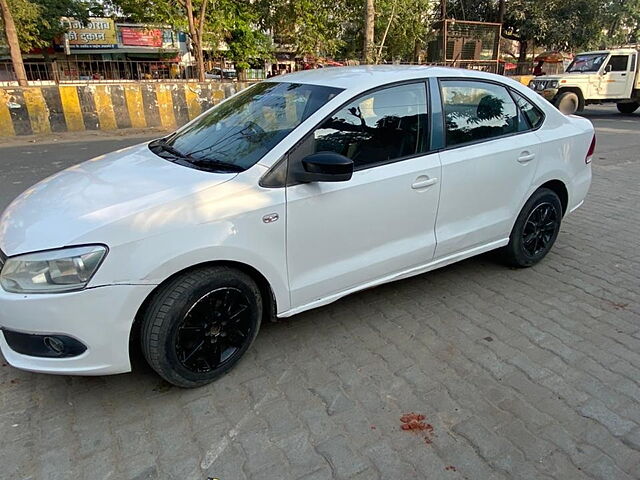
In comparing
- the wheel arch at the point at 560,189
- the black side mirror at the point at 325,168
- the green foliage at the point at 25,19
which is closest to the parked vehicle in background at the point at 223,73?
the green foliage at the point at 25,19

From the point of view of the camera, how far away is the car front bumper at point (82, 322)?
6.72ft

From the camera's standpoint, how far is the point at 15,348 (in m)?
2.23

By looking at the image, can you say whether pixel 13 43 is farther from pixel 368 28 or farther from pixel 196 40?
pixel 368 28

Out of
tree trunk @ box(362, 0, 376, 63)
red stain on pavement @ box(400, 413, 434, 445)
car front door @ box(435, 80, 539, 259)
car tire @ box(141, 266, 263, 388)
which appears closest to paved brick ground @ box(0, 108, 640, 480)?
red stain on pavement @ box(400, 413, 434, 445)

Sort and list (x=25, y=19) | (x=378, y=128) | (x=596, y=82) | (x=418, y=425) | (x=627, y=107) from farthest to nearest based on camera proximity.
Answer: (x=25, y=19)
(x=627, y=107)
(x=596, y=82)
(x=378, y=128)
(x=418, y=425)

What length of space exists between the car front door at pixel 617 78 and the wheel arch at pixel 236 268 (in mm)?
17453

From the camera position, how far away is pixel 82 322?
208cm

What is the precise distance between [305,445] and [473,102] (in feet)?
8.45

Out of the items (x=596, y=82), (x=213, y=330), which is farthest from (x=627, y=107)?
(x=213, y=330)

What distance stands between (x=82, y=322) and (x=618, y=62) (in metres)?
18.9

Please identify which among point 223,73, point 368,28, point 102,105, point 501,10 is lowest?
point 102,105

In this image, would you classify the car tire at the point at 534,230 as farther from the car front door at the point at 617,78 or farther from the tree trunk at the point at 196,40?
the car front door at the point at 617,78

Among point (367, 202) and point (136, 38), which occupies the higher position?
point (136, 38)

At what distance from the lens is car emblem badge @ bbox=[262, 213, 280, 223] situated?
242cm
